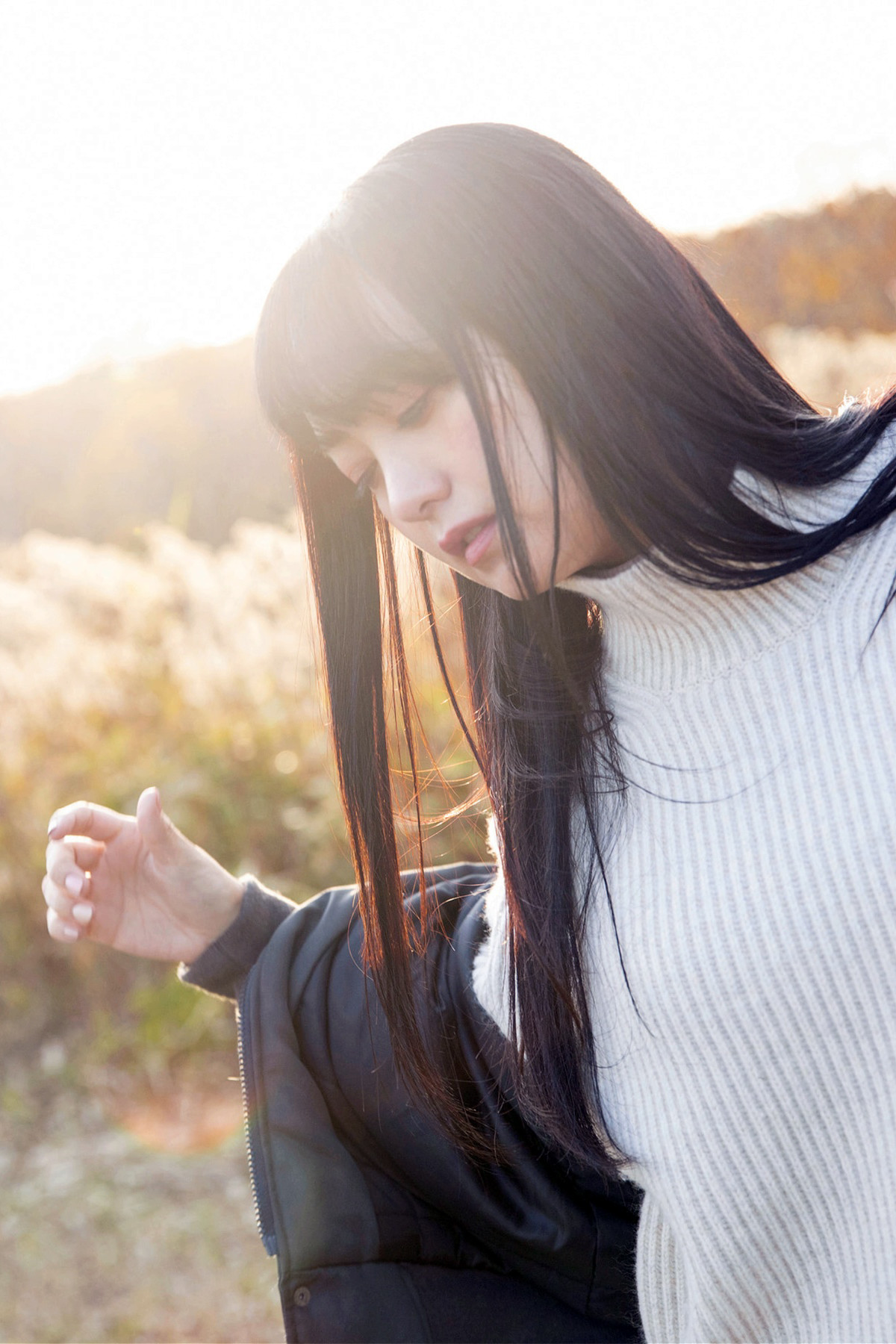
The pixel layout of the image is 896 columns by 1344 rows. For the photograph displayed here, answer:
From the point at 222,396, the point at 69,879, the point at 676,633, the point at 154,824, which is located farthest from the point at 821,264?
the point at 69,879

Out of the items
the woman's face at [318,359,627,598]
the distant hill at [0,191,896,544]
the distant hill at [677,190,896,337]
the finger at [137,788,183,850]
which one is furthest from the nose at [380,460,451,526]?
the distant hill at [677,190,896,337]

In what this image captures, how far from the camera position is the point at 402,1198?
5.03ft

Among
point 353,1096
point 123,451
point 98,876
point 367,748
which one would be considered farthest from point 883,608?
point 123,451

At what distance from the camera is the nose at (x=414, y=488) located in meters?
1.16

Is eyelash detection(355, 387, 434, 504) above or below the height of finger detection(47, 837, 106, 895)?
above

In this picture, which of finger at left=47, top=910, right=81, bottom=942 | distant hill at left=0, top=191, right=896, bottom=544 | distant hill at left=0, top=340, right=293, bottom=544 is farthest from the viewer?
distant hill at left=0, top=191, right=896, bottom=544

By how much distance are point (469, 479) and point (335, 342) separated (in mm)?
214

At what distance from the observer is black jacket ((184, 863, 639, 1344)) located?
1.45 m

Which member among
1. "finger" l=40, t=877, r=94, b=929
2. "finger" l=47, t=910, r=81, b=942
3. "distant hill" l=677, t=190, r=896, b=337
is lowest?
"finger" l=47, t=910, r=81, b=942

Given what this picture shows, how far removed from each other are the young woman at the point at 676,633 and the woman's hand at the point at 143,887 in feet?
1.90

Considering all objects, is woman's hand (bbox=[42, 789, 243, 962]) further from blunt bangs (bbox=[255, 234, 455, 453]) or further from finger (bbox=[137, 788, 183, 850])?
blunt bangs (bbox=[255, 234, 455, 453])

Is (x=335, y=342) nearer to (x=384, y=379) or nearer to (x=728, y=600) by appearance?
(x=384, y=379)

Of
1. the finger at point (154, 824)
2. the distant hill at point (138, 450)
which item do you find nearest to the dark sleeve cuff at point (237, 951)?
the finger at point (154, 824)

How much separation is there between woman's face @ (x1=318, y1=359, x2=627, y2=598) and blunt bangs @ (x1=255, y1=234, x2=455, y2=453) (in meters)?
0.02
